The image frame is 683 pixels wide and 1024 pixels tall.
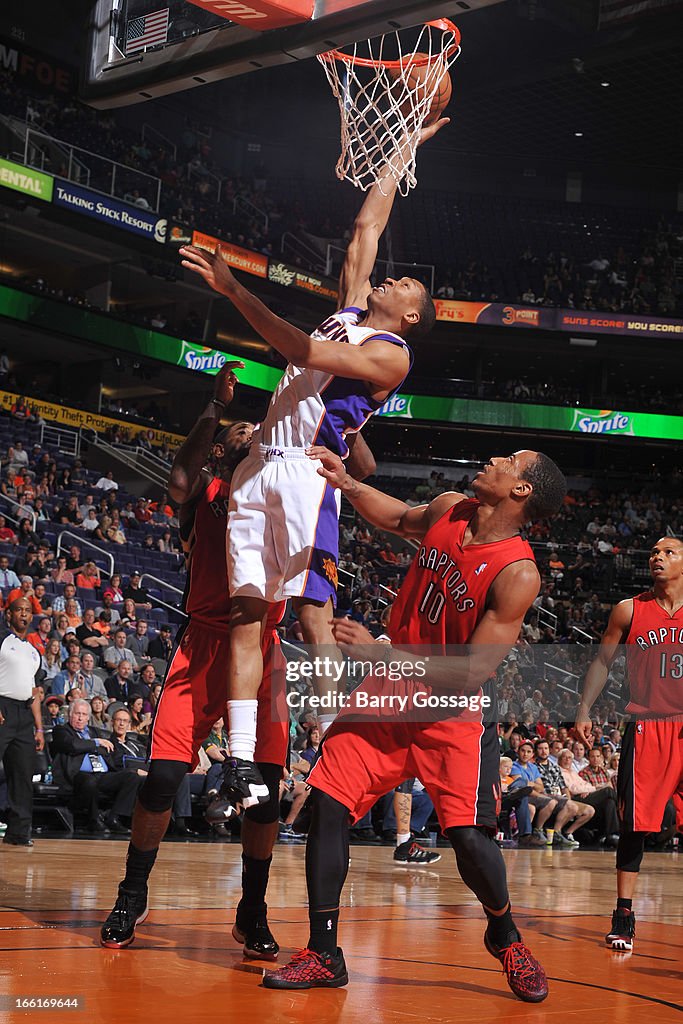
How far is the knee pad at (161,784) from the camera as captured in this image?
4613mm

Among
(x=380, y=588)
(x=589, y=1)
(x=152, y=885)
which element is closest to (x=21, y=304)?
(x=380, y=588)

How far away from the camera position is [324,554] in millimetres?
4520

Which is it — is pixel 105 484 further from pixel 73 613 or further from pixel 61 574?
pixel 73 613

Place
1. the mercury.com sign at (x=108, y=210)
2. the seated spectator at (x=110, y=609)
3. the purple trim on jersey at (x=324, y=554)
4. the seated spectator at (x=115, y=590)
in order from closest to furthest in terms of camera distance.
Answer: the purple trim on jersey at (x=324, y=554), the seated spectator at (x=110, y=609), the seated spectator at (x=115, y=590), the mercury.com sign at (x=108, y=210)

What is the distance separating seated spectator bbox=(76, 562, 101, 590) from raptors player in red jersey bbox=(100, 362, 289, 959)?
A: 10.7 m

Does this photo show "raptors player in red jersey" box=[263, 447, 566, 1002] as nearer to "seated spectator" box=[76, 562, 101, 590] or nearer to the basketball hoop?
the basketball hoop

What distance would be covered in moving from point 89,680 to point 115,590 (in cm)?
392

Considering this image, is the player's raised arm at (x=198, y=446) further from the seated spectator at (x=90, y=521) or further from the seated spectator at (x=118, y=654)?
the seated spectator at (x=90, y=521)

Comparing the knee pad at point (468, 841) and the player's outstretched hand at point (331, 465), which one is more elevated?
the player's outstretched hand at point (331, 465)

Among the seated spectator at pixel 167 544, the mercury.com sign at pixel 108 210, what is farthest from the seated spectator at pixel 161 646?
the mercury.com sign at pixel 108 210

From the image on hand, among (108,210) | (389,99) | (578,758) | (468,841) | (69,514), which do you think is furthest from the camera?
(108,210)

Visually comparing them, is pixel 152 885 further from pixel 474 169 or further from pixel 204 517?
pixel 474 169

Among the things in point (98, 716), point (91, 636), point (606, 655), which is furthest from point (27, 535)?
point (606, 655)

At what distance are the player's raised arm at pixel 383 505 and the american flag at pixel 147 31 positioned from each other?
229cm
